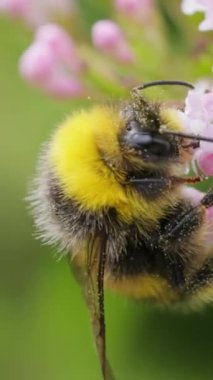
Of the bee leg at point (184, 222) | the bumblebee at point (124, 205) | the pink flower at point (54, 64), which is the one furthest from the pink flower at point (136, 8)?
the bee leg at point (184, 222)

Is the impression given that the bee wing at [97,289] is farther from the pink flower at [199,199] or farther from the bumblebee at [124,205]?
the pink flower at [199,199]

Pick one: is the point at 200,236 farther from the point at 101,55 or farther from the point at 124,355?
the point at 124,355

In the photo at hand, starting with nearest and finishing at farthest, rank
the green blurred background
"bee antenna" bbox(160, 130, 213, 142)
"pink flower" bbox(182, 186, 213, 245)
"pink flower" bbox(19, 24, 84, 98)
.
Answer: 1. "bee antenna" bbox(160, 130, 213, 142)
2. "pink flower" bbox(182, 186, 213, 245)
3. "pink flower" bbox(19, 24, 84, 98)
4. the green blurred background

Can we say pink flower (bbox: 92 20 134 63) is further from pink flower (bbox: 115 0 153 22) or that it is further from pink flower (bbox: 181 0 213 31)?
pink flower (bbox: 181 0 213 31)

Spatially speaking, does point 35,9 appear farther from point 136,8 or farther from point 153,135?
point 153,135

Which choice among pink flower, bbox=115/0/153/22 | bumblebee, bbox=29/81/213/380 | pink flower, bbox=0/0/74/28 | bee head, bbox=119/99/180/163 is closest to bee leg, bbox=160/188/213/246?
bumblebee, bbox=29/81/213/380

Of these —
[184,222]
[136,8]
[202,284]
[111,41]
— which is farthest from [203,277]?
[136,8]

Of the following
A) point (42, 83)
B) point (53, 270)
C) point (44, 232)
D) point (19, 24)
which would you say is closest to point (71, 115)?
point (44, 232)
